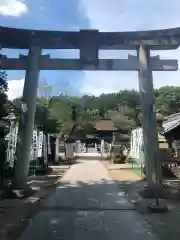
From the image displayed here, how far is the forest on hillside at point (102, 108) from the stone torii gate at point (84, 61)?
16057 millimetres

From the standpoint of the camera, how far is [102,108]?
253 ft

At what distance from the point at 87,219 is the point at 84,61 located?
20.8ft

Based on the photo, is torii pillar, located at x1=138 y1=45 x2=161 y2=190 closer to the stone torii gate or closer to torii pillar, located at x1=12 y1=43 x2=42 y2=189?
the stone torii gate

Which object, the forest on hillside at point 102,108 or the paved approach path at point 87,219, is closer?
the paved approach path at point 87,219

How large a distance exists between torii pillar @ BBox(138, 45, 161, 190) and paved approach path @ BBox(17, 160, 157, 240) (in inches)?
54.1

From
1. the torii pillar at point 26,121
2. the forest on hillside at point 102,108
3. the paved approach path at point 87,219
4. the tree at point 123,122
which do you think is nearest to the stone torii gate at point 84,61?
the torii pillar at point 26,121

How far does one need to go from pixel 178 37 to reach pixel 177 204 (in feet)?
19.5

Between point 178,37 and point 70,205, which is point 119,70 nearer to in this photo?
point 178,37

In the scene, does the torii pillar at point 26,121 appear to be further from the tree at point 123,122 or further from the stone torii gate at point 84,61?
the tree at point 123,122

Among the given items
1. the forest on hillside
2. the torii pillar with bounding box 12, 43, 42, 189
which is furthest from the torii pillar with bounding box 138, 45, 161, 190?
the forest on hillside

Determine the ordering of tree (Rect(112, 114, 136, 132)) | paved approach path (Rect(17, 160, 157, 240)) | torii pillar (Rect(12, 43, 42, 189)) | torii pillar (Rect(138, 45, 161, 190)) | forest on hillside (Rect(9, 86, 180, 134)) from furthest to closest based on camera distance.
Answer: tree (Rect(112, 114, 136, 132)), forest on hillside (Rect(9, 86, 180, 134)), torii pillar (Rect(12, 43, 42, 189)), torii pillar (Rect(138, 45, 161, 190)), paved approach path (Rect(17, 160, 157, 240))

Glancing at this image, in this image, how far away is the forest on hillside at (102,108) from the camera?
43838 millimetres

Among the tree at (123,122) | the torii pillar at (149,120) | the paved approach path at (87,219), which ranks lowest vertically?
the paved approach path at (87,219)

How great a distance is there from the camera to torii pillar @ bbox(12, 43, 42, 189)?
1245cm
